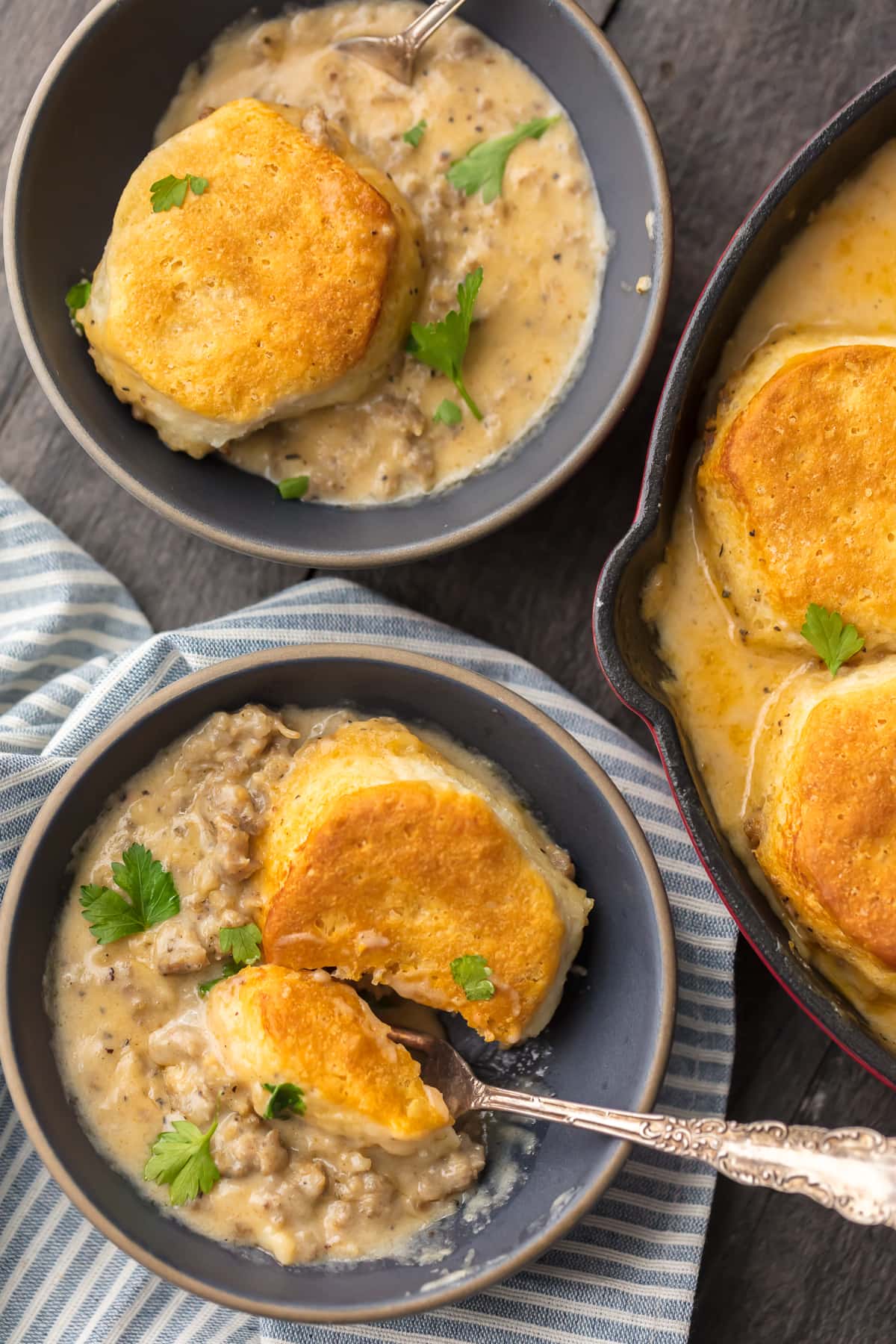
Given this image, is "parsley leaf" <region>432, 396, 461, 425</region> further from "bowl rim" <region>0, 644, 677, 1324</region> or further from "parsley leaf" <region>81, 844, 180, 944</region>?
"parsley leaf" <region>81, 844, 180, 944</region>

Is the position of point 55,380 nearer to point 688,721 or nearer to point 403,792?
point 403,792

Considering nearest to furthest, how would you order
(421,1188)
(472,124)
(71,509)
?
(421,1188) → (472,124) → (71,509)

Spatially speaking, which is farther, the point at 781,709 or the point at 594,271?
the point at 594,271

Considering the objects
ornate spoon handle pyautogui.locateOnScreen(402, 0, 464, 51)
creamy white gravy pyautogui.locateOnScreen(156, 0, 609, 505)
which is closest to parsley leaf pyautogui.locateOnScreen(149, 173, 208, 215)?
creamy white gravy pyautogui.locateOnScreen(156, 0, 609, 505)

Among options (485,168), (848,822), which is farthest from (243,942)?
(485,168)

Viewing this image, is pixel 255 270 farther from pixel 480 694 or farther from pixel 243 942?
pixel 243 942

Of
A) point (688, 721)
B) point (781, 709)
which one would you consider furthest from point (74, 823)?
point (781, 709)

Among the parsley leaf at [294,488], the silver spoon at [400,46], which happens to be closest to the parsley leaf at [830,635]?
the parsley leaf at [294,488]
